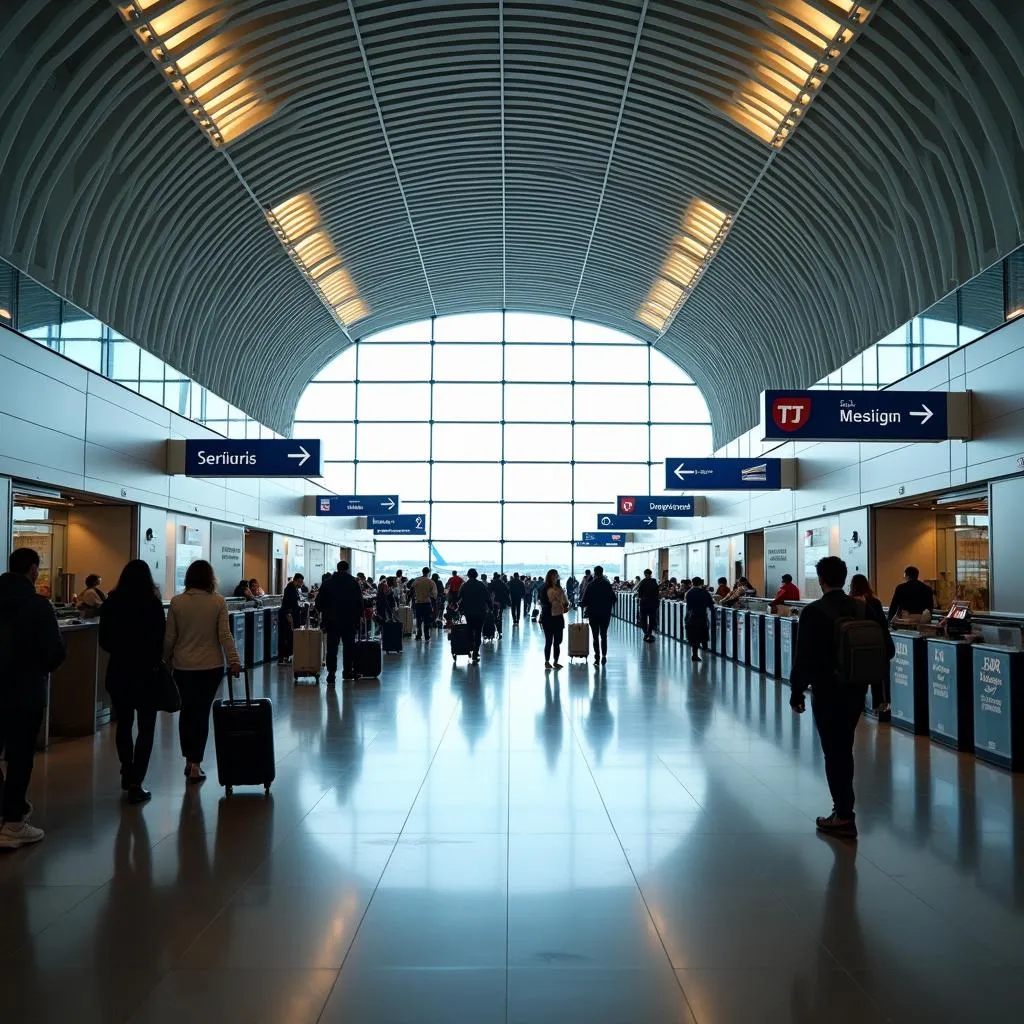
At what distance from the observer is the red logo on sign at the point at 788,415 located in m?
12.5

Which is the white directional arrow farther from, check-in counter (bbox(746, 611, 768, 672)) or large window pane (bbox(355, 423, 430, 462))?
large window pane (bbox(355, 423, 430, 462))

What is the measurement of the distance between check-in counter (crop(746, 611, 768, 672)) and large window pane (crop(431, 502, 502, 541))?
21.3 meters

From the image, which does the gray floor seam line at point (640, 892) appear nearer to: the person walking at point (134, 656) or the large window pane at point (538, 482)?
the person walking at point (134, 656)

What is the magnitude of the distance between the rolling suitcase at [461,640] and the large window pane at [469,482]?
66.8 feet

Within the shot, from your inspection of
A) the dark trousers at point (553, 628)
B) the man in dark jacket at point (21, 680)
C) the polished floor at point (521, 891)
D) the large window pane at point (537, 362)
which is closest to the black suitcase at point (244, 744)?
the polished floor at point (521, 891)

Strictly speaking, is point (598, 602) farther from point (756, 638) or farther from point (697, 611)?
point (756, 638)

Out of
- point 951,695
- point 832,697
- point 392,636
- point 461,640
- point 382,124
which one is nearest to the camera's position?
point 832,697

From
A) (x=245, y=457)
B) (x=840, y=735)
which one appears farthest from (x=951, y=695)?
(x=245, y=457)

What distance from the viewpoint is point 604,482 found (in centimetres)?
3772

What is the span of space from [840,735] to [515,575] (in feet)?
84.9

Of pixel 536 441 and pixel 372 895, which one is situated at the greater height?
pixel 536 441

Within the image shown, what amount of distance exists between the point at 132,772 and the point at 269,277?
19.6m

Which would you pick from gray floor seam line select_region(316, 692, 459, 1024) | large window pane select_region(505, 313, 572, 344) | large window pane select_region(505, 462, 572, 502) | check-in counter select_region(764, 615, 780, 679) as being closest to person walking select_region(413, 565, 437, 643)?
check-in counter select_region(764, 615, 780, 679)

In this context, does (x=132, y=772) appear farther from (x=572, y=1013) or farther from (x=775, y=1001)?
(x=775, y=1001)
